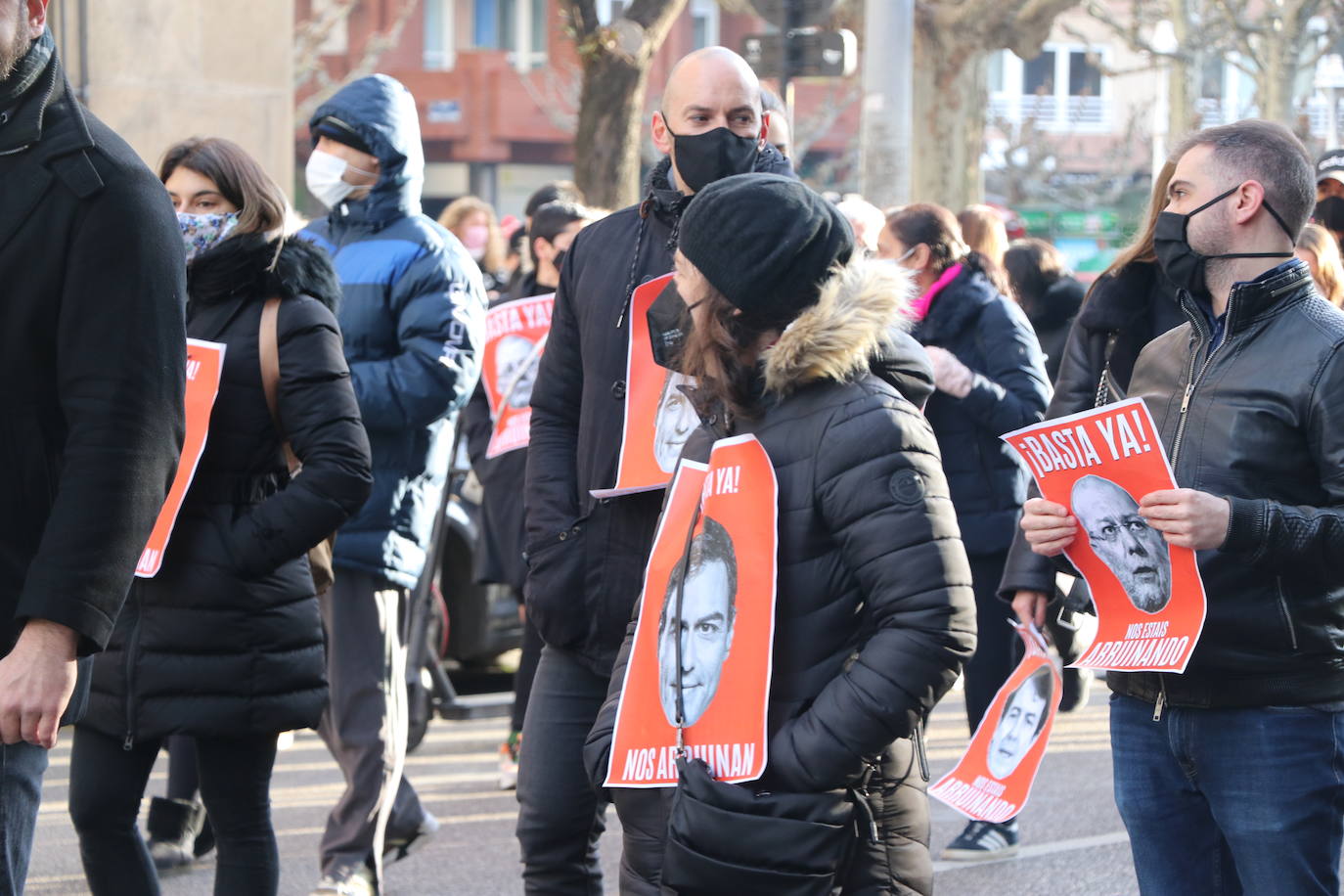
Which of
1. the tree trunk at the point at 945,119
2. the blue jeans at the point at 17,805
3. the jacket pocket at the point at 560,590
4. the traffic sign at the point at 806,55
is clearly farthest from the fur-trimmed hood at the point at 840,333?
the tree trunk at the point at 945,119

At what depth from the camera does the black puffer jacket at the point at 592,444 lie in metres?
3.95

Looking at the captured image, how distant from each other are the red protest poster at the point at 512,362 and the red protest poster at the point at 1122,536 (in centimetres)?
321

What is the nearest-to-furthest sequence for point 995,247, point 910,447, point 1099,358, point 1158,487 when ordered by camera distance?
point 910,447, point 1158,487, point 1099,358, point 995,247

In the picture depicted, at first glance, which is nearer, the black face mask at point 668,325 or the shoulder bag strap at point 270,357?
the black face mask at point 668,325

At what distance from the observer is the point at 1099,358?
161 inches

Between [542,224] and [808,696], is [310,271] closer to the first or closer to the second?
[808,696]

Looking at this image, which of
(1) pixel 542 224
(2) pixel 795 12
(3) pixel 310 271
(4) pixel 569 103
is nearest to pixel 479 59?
(4) pixel 569 103

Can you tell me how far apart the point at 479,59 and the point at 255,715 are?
3474cm

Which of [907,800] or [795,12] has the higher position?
[795,12]

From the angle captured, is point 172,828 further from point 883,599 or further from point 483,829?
point 883,599

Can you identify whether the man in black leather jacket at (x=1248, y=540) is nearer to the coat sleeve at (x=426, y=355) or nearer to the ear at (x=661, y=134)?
the ear at (x=661, y=134)

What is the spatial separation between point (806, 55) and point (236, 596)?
23.6 feet

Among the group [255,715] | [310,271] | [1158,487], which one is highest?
[310,271]

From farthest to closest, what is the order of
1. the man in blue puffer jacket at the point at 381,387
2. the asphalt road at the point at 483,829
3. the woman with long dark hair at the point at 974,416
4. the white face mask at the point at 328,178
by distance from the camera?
the woman with long dark hair at the point at 974,416 → the asphalt road at the point at 483,829 → the white face mask at the point at 328,178 → the man in blue puffer jacket at the point at 381,387
